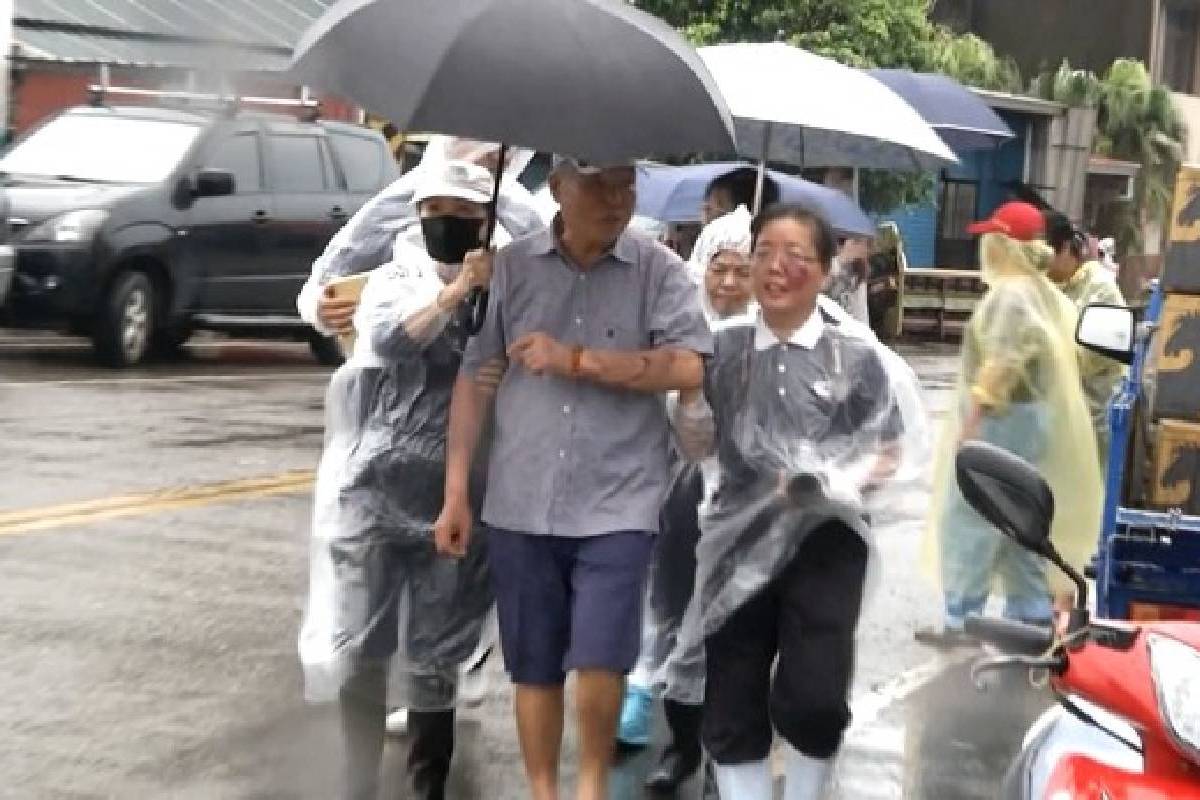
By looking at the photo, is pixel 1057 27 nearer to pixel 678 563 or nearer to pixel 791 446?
pixel 678 563

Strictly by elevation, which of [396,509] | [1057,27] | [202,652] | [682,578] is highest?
[1057,27]

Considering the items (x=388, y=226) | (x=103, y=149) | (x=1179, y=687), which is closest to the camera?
(x=1179, y=687)

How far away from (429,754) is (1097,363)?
4023 mm

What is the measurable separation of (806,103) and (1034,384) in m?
1.69

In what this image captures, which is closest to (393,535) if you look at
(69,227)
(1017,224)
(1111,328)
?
(1111,328)

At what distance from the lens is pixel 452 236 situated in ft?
17.7

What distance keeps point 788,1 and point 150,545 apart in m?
18.4

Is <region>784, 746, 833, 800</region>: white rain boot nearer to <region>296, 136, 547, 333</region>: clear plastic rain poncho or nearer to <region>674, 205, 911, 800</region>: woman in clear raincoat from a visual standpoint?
<region>674, 205, 911, 800</region>: woman in clear raincoat

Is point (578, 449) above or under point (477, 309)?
under

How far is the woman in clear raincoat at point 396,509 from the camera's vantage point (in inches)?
213

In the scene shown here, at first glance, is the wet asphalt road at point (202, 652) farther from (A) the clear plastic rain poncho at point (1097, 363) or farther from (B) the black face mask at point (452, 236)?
(B) the black face mask at point (452, 236)

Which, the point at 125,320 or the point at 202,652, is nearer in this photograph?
the point at 202,652

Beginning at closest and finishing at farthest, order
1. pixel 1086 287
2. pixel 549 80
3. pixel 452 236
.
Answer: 1. pixel 549 80
2. pixel 452 236
3. pixel 1086 287

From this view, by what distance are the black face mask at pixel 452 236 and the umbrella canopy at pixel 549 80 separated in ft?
1.68
